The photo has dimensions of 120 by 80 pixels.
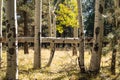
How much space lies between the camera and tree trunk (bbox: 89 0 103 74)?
12258mm

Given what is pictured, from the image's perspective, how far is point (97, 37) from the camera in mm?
12438

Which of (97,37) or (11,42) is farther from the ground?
(11,42)

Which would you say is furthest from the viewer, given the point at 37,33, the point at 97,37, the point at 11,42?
the point at 37,33

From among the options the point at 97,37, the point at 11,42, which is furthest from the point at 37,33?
the point at 11,42

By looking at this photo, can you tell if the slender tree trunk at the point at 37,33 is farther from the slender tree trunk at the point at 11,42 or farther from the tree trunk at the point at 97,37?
the slender tree trunk at the point at 11,42

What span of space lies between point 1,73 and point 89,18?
132 feet

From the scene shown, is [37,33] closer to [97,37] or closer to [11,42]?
[97,37]

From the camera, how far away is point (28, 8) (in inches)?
1074

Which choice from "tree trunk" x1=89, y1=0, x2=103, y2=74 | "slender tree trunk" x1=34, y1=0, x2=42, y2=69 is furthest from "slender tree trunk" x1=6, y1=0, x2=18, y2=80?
"slender tree trunk" x1=34, y1=0, x2=42, y2=69

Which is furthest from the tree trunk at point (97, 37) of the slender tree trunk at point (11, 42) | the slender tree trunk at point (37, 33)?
the slender tree trunk at point (11, 42)

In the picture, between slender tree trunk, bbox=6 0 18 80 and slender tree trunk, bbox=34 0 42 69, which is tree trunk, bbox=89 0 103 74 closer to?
slender tree trunk, bbox=34 0 42 69

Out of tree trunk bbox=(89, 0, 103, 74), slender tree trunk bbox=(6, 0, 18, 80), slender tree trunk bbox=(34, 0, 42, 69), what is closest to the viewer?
slender tree trunk bbox=(6, 0, 18, 80)

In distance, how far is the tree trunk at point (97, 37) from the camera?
12258mm

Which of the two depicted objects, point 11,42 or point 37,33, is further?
point 37,33
